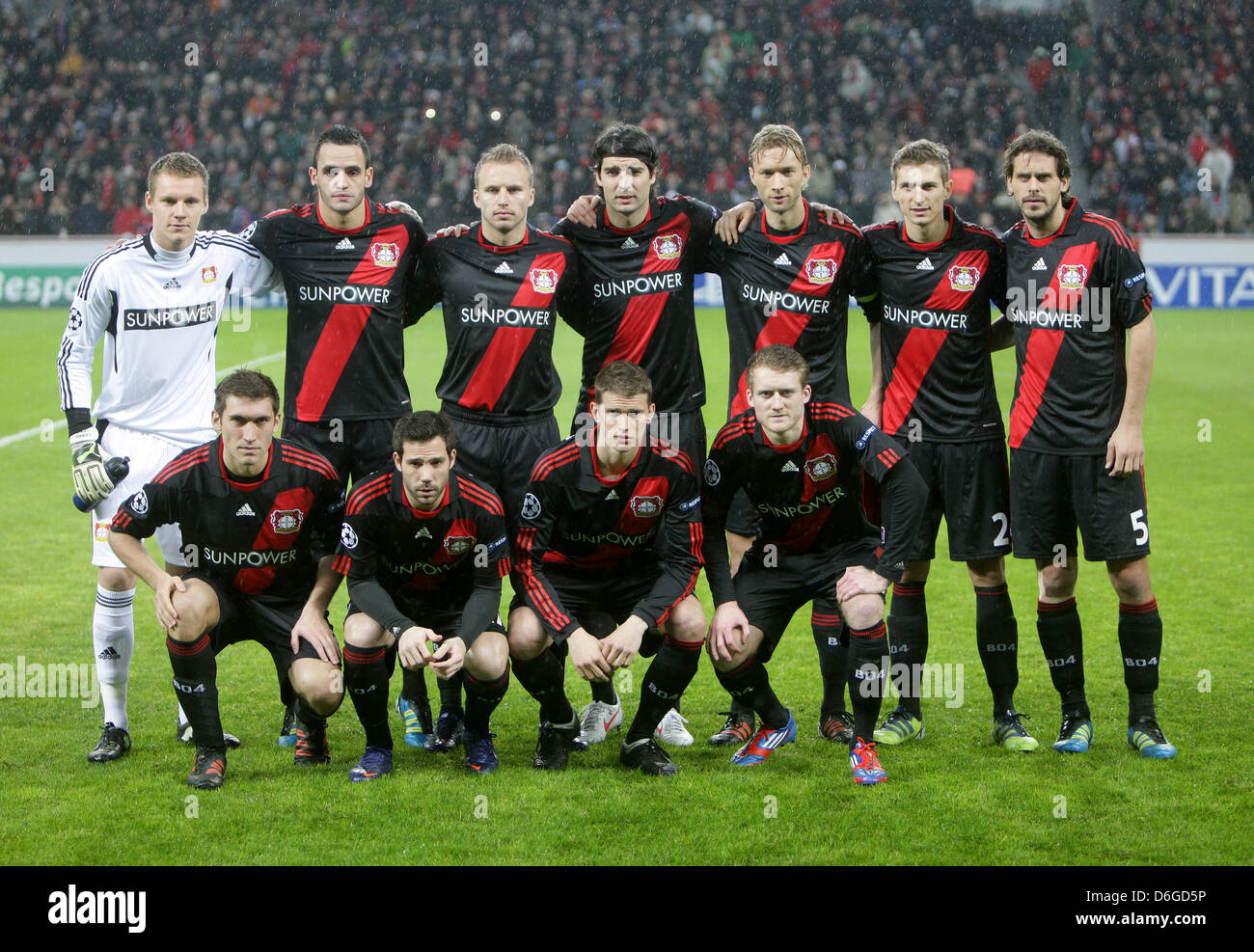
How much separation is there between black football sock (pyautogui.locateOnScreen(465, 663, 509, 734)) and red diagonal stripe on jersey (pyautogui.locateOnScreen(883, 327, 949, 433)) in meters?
1.87

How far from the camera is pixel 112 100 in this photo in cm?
2475

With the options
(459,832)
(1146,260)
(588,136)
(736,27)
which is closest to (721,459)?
(459,832)

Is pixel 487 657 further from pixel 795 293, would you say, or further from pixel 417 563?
pixel 795 293

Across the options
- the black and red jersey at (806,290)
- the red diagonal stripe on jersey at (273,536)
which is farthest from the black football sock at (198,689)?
the black and red jersey at (806,290)

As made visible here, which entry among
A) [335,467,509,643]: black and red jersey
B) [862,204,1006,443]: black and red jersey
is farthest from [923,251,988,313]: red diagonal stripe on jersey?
[335,467,509,643]: black and red jersey

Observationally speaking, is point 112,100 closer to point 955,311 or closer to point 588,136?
point 588,136

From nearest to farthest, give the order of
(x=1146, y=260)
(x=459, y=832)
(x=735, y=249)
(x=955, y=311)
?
1. (x=459, y=832)
2. (x=955, y=311)
3. (x=735, y=249)
4. (x=1146, y=260)

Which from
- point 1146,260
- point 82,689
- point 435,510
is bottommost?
point 82,689

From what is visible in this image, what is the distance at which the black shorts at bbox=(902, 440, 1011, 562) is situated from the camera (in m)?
5.27

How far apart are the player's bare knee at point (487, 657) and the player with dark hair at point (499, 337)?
55 cm

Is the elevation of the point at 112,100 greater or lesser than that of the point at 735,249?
greater

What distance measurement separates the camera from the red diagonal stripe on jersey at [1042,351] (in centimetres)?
511

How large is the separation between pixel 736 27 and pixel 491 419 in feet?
71.9
